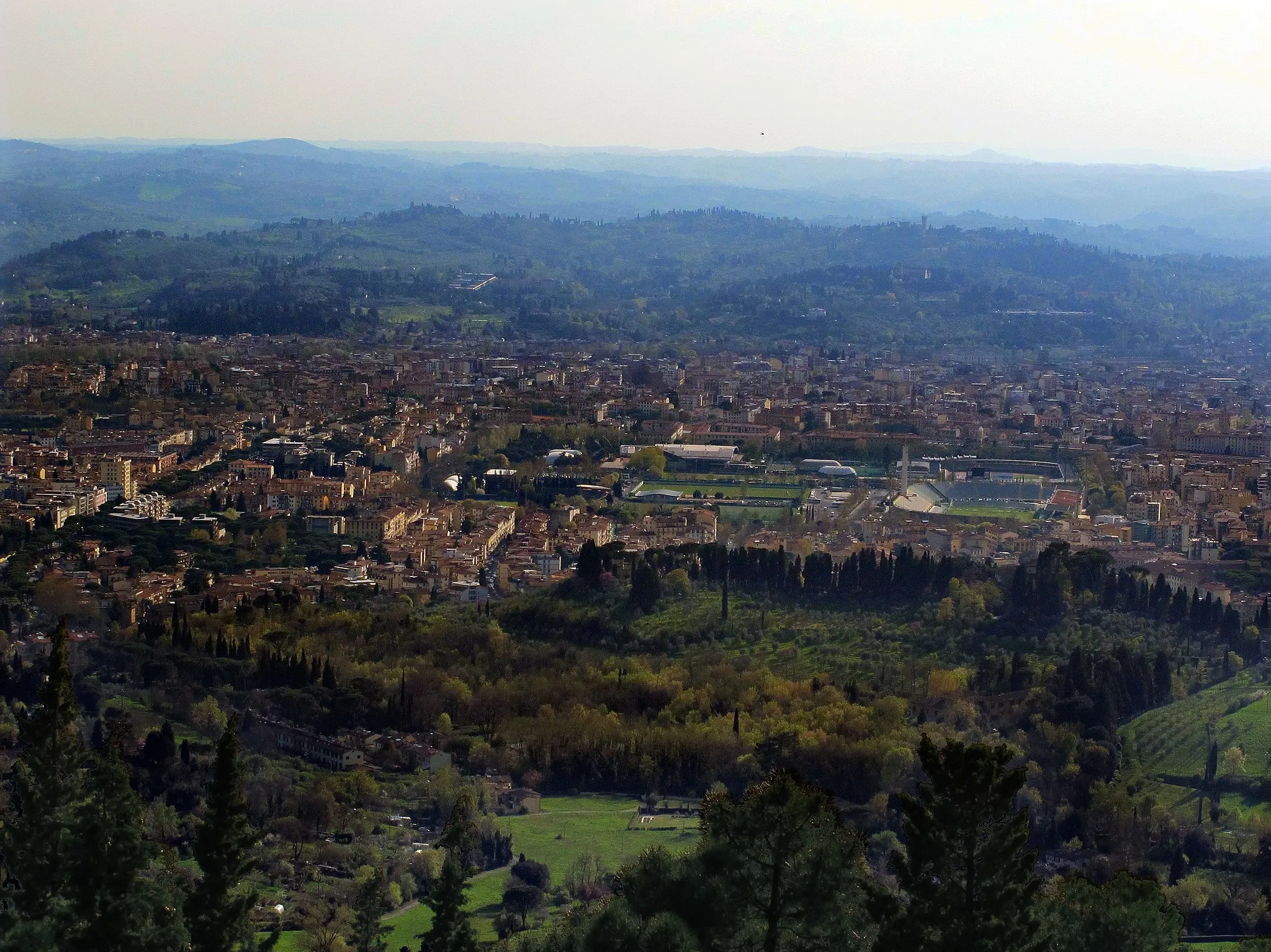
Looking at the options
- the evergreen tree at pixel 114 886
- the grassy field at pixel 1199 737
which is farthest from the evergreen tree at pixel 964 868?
the grassy field at pixel 1199 737

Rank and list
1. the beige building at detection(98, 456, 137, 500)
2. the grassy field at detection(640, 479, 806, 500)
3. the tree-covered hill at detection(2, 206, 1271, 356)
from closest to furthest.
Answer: the beige building at detection(98, 456, 137, 500), the grassy field at detection(640, 479, 806, 500), the tree-covered hill at detection(2, 206, 1271, 356)

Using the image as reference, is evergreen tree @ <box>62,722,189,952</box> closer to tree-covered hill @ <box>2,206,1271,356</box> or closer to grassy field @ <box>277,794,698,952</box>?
grassy field @ <box>277,794,698,952</box>

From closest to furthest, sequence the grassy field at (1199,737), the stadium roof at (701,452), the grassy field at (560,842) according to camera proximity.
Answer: the grassy field at (560,842) → the grassy field at (1199,737) → the stadium roof at (701,452)

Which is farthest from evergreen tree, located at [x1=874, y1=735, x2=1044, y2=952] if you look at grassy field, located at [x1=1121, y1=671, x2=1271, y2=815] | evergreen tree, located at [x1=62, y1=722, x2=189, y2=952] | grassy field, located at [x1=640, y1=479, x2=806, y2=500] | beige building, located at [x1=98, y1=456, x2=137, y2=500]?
beige building, located at [x1=98, y1=456, x2=137, y2=500]

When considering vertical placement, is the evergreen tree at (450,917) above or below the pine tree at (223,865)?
below

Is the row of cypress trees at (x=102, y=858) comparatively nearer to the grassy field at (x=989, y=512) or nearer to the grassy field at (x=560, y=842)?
the grassy field at (x=560, y=842)

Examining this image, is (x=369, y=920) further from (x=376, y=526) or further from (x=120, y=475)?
(x=120, y=475)

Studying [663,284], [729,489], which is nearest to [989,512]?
[729,489]
